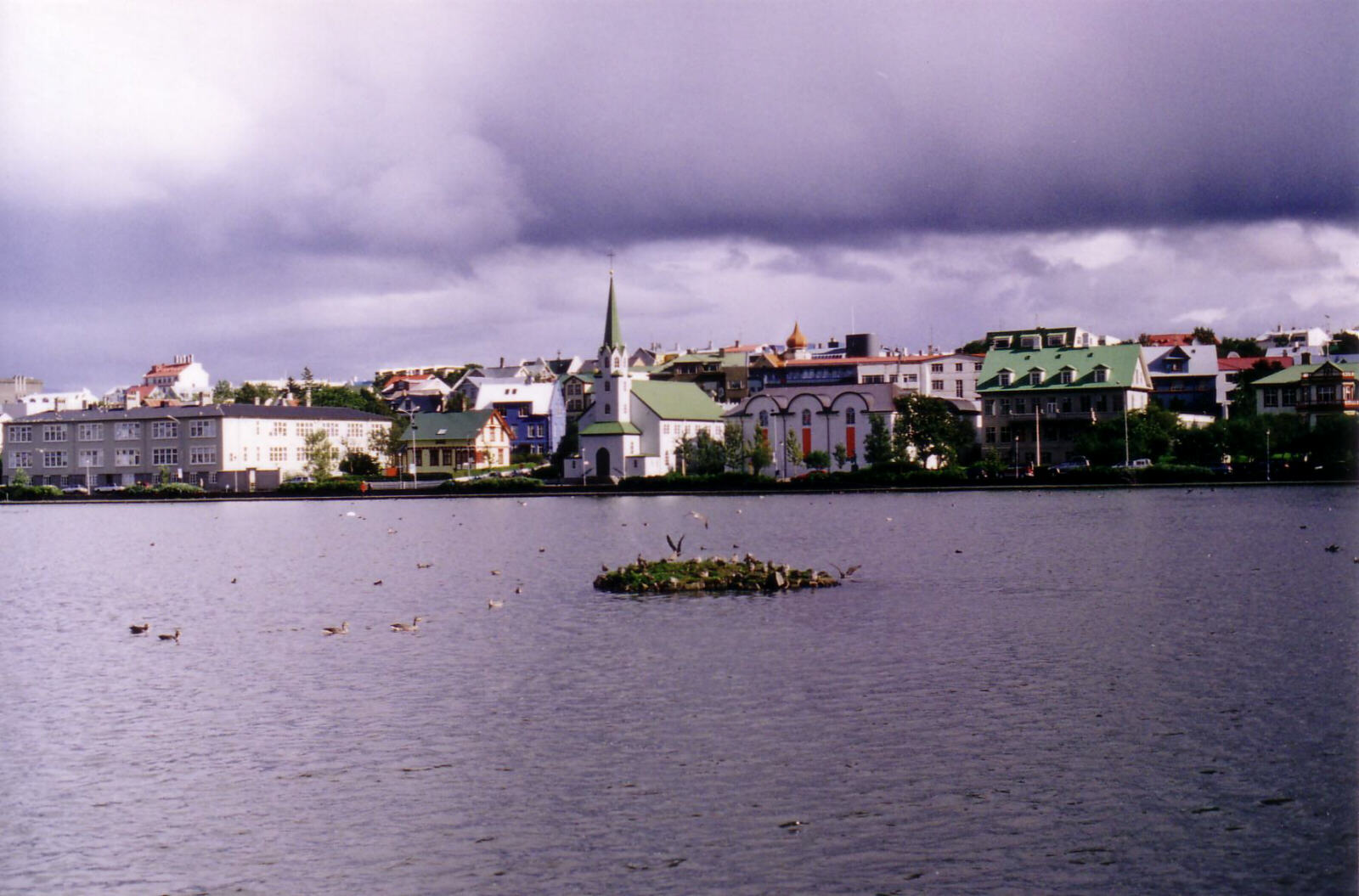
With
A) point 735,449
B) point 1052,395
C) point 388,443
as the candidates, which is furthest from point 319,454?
point 1052,395

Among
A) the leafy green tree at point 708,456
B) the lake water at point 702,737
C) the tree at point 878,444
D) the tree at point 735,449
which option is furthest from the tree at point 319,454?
the lake water at point 702,737

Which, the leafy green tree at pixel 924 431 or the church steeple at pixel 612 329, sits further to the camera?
the church steeple at pixel 612 329

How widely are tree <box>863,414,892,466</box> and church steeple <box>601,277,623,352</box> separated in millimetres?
38895

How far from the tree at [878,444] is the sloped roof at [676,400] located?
32583 mm

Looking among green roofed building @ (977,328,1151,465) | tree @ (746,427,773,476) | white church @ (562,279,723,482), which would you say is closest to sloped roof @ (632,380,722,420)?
white church @ (562,279,723,482)

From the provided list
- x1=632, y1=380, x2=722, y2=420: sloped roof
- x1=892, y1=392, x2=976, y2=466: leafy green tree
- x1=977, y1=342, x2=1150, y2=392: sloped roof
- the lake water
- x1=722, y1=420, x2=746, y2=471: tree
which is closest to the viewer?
the lake water

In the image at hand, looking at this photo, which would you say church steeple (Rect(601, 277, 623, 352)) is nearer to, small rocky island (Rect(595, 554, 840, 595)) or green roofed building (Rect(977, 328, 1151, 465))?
green roofed building (Rect(977, 328, 1151, 465))

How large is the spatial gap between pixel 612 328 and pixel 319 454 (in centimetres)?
3763

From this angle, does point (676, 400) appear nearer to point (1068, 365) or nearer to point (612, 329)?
point (612, 329)

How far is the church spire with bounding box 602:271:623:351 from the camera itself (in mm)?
167250

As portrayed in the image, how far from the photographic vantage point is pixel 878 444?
443 feet

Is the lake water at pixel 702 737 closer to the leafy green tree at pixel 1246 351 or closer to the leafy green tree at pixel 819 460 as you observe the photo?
the leafy green tree at pixel 819 460

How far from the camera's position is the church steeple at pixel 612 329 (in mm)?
167250

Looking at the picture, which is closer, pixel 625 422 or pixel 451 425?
pixel 625 422
